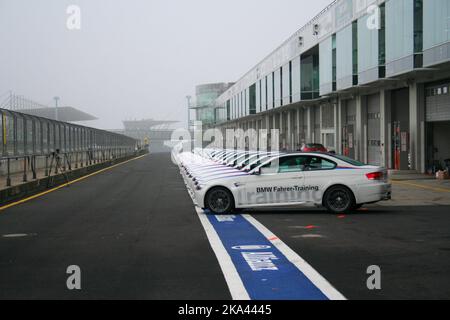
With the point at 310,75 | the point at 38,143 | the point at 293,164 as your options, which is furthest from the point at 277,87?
the point at 293,164

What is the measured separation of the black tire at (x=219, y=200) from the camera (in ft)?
49.3

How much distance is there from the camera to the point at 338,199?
14.8 m

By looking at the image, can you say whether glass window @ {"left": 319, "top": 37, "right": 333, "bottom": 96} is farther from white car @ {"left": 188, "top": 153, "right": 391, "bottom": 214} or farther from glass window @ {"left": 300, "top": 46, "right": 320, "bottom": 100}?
white car @ {"left": 188, "top": 153, "right": 391, "bottom": 214}

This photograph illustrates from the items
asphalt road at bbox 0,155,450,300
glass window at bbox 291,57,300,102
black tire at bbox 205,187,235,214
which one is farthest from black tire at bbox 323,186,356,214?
glass window at bbox 291,57,300,102

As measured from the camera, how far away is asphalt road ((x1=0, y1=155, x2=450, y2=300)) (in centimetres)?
749

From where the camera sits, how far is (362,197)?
14.7m

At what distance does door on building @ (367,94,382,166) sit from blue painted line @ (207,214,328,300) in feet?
79.8

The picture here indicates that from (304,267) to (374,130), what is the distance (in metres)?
28.8

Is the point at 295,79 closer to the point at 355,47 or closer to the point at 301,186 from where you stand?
the point at 355,47

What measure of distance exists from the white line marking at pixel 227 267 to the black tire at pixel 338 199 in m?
3.14

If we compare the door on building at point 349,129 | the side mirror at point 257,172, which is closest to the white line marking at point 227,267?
the side mirror at point 257,172

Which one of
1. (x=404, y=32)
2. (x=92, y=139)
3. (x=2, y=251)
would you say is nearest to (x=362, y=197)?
(x=2, y=251)

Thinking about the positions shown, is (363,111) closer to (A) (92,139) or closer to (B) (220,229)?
(A) (92,139)

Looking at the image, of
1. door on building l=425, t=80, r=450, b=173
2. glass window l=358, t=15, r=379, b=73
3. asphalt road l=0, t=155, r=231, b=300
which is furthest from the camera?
glass window l=358, t=15, r=379, b=73
